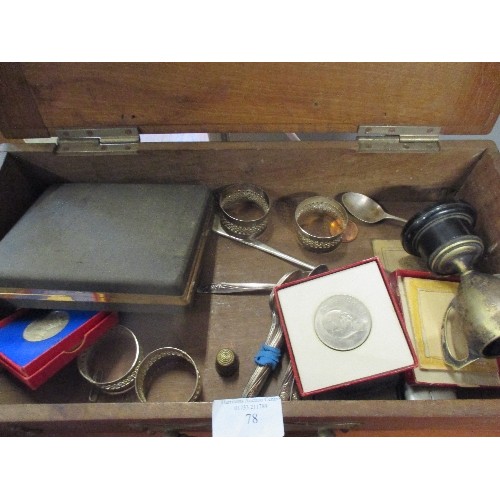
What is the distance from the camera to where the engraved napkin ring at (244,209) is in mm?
821

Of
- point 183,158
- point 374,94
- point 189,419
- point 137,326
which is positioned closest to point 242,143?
point 183,158

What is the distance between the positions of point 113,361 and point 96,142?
1.29 feet

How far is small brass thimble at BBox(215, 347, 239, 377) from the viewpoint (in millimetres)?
663

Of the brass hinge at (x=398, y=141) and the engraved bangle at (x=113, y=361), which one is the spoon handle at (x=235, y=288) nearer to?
the engraved bangle at (x=113, y=361)

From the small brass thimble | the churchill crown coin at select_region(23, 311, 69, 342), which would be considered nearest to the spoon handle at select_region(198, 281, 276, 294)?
the small brass thimble

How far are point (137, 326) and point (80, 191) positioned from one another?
0.88 ft

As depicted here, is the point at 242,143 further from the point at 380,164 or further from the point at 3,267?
the point at 3,267

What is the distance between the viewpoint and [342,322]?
0.66 m

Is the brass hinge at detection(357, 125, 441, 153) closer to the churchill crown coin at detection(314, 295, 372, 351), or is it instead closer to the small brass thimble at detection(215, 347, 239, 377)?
the churchill crown coin at detection(314, 295, 372, 351)

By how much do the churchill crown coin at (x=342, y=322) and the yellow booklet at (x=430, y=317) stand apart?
0.09 meters

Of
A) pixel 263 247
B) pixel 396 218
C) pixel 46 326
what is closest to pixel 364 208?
pixel 396 218

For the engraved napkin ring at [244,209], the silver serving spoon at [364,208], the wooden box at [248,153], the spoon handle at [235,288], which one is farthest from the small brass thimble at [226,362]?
the silver serving spoon at [364,208]

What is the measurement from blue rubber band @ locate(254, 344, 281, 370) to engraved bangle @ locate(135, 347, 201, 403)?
0.10 meters

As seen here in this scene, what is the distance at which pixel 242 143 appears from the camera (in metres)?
0.78
